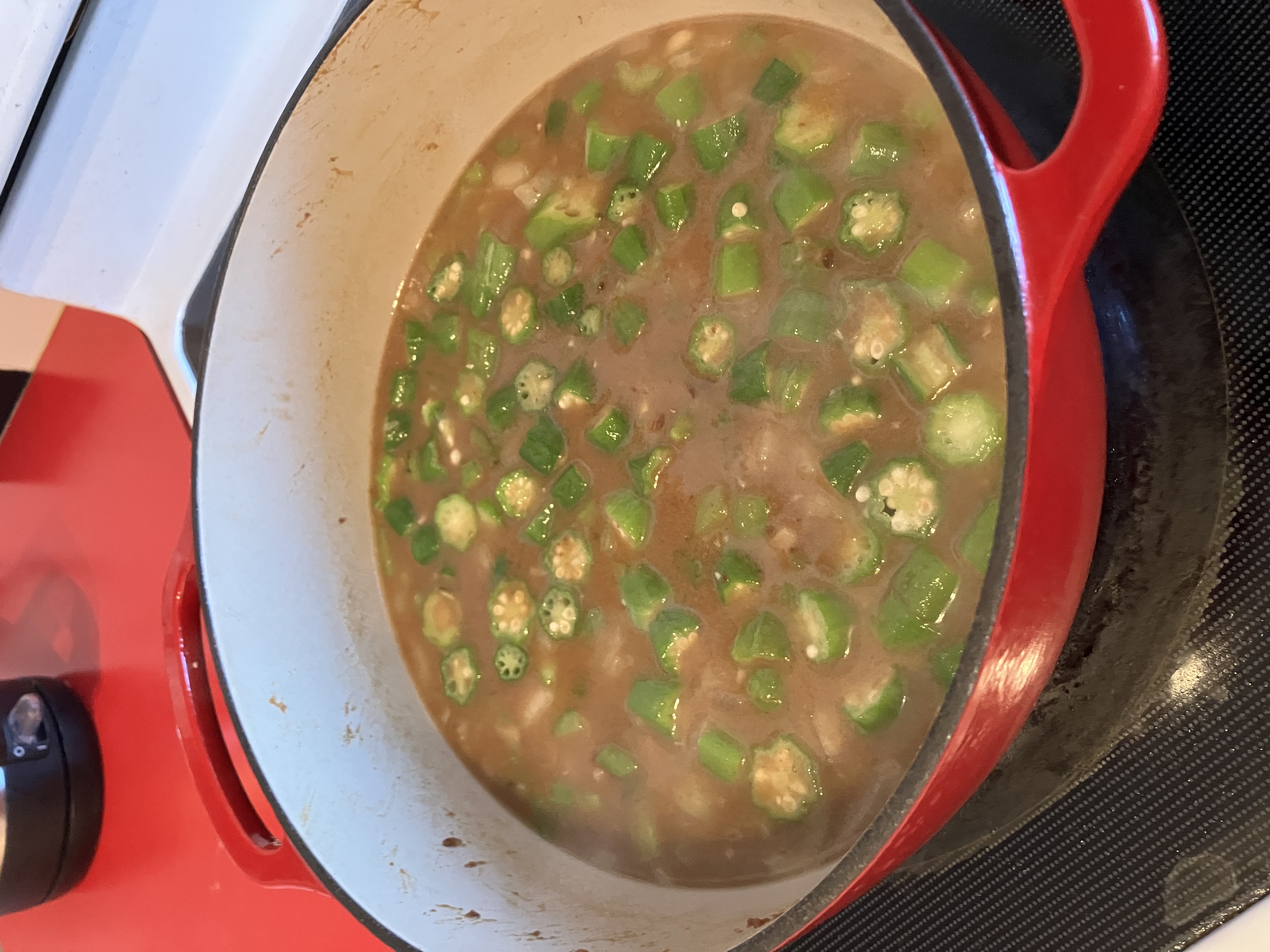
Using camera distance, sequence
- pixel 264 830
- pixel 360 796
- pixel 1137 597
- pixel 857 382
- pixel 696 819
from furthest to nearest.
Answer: pixel 264 830
pixel 360 796
pixel 696 819
pixel 857 382
pixel 1137 597

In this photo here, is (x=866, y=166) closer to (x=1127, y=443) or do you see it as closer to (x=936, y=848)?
(x=1127, y=443)

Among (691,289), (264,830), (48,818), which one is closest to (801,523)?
(691,289)

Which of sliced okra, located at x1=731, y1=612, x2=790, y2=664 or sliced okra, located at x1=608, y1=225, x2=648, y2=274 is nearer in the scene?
sliced okra, located at x1=731, y1=612, x2=790, y2=664

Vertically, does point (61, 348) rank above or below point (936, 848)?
below

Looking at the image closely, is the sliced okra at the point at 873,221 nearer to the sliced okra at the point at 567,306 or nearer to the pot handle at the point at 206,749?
the sliced okra at the point at 567,306

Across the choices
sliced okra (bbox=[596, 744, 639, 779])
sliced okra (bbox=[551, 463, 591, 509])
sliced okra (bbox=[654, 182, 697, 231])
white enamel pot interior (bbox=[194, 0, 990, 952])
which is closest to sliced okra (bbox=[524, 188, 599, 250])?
sliced okra (bbox=[654, 182, 697, 231])

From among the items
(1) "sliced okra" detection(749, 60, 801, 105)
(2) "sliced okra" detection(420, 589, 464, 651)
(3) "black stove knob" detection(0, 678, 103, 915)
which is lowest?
(3) "black stove knob" detection(0, 678, 103, 915)

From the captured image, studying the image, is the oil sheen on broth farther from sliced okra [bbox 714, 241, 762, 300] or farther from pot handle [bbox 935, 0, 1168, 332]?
pot handle [bbox 935, 0, 1168, 332]
